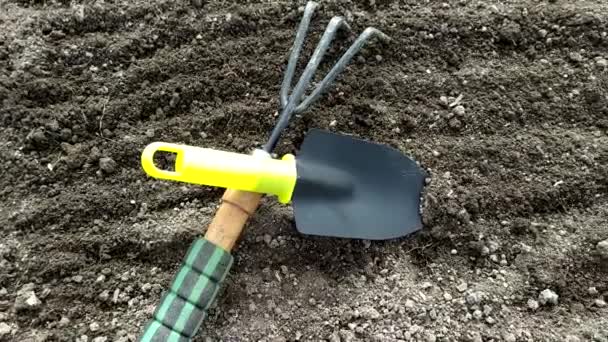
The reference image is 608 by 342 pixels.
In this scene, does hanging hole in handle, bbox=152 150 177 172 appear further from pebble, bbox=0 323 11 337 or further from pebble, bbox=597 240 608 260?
pebble, bbox=597 240 608 260

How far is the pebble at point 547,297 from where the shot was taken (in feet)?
4.82

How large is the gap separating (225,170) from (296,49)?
1.26 ft

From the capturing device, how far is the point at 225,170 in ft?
4.38

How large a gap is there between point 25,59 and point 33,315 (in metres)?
0.57

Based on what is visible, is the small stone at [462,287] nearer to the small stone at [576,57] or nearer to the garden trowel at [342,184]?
the garden trowel at [342,184]

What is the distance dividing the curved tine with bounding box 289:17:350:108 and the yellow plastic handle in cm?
18

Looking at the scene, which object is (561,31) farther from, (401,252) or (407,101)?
(401,252)

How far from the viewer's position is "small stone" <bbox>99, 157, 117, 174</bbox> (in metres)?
1.53

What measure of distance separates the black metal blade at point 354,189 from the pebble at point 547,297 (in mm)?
290

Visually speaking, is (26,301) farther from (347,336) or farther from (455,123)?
(455,123)

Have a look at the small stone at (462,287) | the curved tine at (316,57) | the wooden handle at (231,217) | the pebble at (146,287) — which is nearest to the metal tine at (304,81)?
the curved tine at (316,57)

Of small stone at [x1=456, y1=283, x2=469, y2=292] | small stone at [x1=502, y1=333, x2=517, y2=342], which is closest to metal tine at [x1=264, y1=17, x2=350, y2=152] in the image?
small stone at [x1=456, y1=283, x2=469, y2=292]

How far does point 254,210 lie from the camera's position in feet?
4.74

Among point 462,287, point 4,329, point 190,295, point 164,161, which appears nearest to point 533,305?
point 462,287
